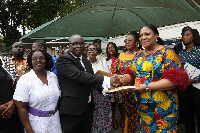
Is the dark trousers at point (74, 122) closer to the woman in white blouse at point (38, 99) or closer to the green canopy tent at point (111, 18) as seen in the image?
the woman in white blouse at point (38, 99)

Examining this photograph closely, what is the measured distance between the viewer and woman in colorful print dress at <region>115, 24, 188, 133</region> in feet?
7.20

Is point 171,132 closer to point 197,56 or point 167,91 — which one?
point 167,91

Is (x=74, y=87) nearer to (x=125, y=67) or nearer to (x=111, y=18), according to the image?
(x=125, y=67)

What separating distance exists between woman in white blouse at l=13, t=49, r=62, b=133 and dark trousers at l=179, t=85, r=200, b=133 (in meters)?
2.59

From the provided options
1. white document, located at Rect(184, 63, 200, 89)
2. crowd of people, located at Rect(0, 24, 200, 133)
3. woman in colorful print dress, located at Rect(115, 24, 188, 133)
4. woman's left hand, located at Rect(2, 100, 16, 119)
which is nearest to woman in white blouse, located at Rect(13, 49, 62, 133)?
crowd of people, located at Rect(0, 24, 200, 133)

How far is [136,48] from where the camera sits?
3.93 m

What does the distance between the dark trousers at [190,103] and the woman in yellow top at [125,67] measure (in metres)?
1.22

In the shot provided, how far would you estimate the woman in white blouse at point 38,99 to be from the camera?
212 cm

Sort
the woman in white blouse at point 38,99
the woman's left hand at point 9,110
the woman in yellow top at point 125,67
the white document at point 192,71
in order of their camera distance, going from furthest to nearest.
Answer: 1. the woman in yellow top at point 125,67
2. the white document at point 192,71
3. the woman's left hand at point 9,110
4. the woman in white blouse at point 38,99

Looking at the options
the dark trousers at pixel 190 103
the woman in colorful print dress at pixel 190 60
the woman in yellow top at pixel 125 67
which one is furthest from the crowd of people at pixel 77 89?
the dark trousers at pixel 190 103

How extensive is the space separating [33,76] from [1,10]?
1750 centimetres

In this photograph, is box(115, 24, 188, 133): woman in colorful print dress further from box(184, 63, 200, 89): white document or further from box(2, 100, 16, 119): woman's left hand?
box(2, 100, 16, 119): woman's left hand

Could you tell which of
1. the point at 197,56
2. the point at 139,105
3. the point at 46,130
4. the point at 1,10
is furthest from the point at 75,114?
the point at 1,10

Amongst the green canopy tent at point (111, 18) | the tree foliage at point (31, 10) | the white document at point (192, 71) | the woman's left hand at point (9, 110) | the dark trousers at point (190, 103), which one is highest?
the tree foliage at point (31, 10)
